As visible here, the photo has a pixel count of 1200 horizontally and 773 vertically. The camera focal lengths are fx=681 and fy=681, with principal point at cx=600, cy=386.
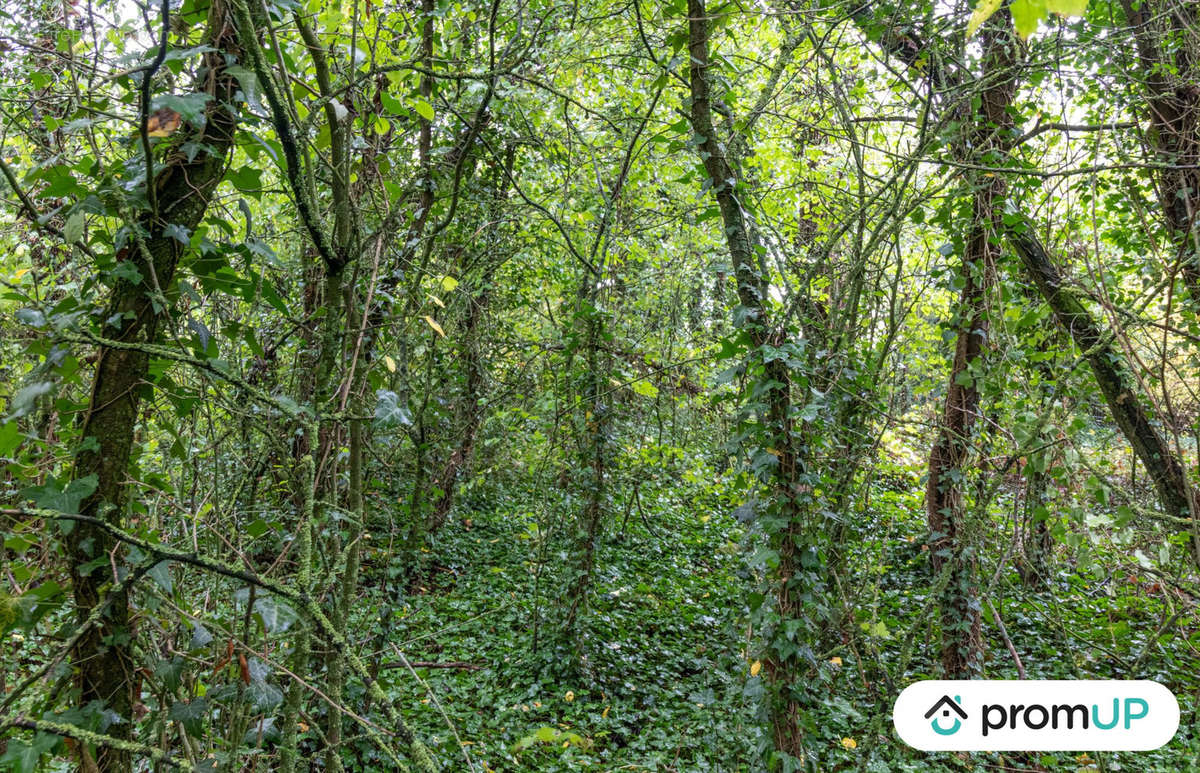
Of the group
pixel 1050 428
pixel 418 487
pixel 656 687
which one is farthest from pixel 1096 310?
pixel 418 487

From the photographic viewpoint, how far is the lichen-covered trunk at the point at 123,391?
4.94 ft

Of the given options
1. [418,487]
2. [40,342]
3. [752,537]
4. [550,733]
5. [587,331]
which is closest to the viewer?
[550,733]

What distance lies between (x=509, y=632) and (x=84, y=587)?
3.82m

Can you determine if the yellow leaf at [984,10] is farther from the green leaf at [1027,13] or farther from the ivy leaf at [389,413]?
the ivy leaf at [389,413]

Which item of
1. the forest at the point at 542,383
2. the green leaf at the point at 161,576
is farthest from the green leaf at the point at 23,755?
the green leaf at the point at 161,576

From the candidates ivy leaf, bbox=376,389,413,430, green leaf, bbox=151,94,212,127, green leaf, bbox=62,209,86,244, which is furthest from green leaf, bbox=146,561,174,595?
green leaf, bbox=151,94,212,127

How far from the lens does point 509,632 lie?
16.5ft

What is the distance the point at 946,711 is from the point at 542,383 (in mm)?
3660

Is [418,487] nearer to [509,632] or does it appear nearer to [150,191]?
[509,632]

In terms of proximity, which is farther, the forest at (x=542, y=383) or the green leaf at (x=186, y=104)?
the forest at (x=542, y=383)

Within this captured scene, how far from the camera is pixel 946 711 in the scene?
2980 millimetres

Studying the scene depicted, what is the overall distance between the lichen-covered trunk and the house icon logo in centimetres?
290

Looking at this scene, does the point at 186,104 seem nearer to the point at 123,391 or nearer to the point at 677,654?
the point at 123,391

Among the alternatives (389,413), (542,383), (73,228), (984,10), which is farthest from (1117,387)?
(73,228)
